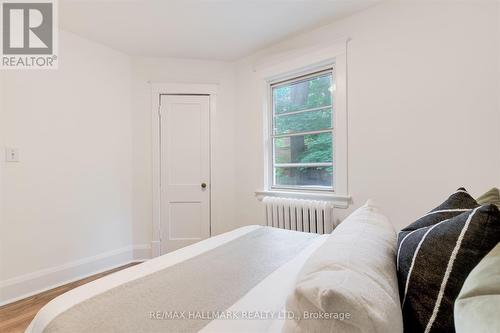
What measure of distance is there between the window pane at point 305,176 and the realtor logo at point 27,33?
265 cm

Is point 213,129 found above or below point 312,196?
above

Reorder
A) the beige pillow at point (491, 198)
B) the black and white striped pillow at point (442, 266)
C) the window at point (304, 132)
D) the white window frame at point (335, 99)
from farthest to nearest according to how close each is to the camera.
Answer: the window at point (304, 132), the white window frame at point (335, 99), the beige pillow at point (491, 198), the black and white striped pillow at point (442, 266)

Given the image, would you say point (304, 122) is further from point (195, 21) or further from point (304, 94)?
point (195, 21)

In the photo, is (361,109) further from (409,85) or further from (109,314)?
(109,314)

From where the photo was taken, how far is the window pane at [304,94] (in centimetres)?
257

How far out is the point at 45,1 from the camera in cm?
208

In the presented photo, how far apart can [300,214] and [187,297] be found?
5.80 ft

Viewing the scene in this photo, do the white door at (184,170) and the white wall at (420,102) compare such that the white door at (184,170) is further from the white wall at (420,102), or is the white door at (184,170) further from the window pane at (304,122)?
the white wall at (420,102)

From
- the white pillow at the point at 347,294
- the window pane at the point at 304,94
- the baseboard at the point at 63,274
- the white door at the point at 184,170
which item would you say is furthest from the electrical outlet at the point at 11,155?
the white pillow at the point at 347,294

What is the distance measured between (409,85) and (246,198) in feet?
6.77

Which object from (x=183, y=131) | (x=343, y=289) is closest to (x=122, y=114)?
(x=183, y=131)

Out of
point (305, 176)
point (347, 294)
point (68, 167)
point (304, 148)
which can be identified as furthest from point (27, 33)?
point (347, 294)

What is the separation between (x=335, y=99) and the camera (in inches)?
93.7

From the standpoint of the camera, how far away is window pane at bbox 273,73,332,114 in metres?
2.57
